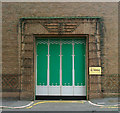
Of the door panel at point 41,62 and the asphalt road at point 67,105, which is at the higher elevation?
the door panel at point 41,62

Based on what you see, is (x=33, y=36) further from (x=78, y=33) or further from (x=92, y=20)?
(x=92, y=20)

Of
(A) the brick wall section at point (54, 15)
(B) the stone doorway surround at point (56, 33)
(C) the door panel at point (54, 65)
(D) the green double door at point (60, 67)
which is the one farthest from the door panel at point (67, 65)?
(A) the brick wall section at point (54, 15)

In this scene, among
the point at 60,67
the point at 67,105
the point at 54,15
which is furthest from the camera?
the point at 60,67

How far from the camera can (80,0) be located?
9641mm

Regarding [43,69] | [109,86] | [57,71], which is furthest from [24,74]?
[109,86]

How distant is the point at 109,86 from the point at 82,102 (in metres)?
1.66

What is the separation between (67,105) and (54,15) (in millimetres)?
4544

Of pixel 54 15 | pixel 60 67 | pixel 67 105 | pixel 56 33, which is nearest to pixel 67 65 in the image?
pixel 60 67

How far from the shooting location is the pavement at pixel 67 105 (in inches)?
309

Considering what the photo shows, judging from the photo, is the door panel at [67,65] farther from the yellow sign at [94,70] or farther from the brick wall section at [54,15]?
the brick wall section at [54,15]

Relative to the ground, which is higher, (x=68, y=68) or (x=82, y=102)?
(x=68, y=68)

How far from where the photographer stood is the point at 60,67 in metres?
9.79

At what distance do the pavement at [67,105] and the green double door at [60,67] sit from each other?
68 centimetres

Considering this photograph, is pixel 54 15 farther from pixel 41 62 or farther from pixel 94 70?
pixel 94 70
